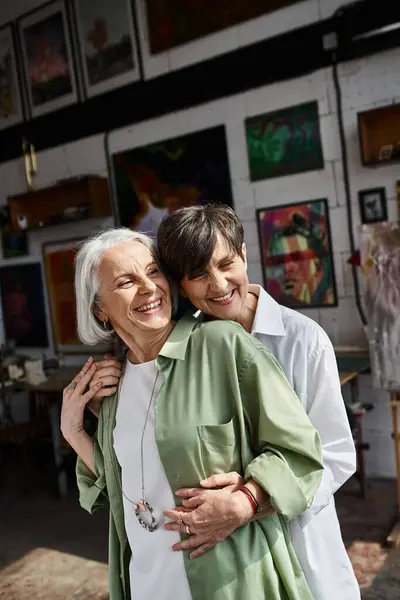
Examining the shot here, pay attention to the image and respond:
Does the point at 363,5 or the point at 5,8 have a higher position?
the point at 5,8

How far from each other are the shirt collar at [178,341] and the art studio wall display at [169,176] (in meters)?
3.01

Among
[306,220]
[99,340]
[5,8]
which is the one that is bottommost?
[99,340]

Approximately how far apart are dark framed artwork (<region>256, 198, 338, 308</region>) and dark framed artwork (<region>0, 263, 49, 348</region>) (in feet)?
8.90

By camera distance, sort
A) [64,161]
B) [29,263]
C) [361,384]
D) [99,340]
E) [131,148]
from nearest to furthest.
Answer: [99,340] → [361,384] → [131,148] → [64,161] → [29,263]

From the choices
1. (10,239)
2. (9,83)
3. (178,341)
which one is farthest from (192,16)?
(178,341)

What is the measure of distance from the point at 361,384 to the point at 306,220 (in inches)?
49.1

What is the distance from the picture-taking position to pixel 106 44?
4.99 meters

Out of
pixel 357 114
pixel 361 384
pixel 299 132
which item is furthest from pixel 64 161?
pixel 361 384

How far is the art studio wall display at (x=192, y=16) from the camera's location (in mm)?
4074

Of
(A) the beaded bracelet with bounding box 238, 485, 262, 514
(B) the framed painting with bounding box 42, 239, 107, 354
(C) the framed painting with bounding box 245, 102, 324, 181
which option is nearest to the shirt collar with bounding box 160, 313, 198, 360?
(A) the beaded bracelet with bounding box 238, 485, 262, 514

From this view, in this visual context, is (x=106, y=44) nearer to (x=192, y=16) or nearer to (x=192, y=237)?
(x=192, y=16)

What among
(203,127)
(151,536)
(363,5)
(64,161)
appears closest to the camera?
(151,536)

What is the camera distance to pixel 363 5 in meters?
3.60

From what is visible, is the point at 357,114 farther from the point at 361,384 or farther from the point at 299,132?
the point at 361,384
